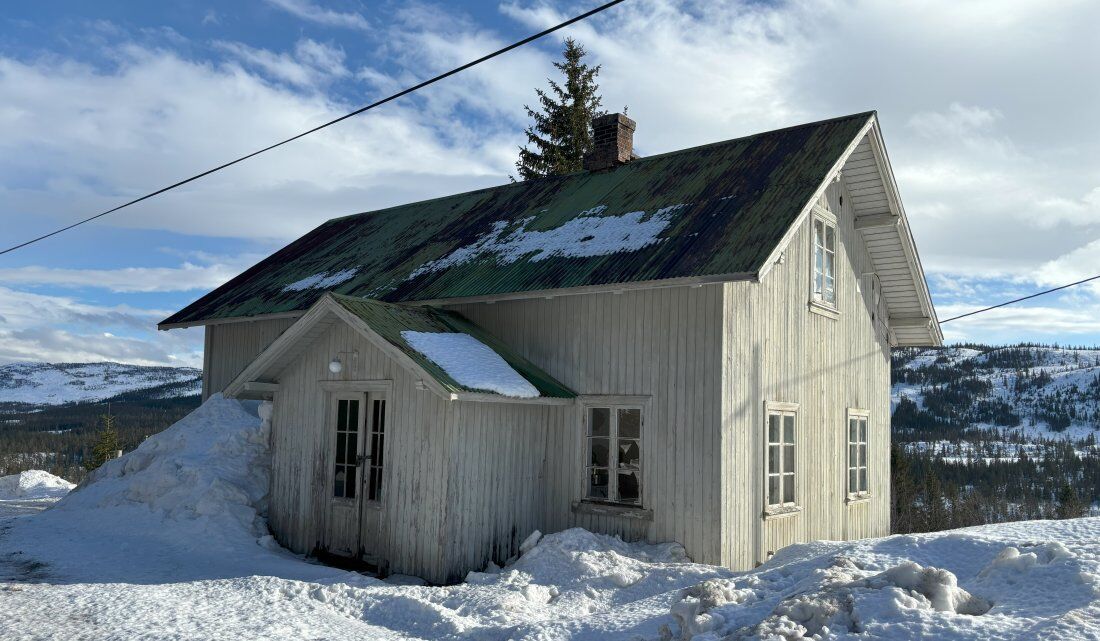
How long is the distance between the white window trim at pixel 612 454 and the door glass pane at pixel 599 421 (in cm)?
7

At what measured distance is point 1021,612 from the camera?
6.73 meters

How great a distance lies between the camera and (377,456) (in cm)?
1188

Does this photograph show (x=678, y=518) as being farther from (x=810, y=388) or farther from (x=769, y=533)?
(x=810, y=388)

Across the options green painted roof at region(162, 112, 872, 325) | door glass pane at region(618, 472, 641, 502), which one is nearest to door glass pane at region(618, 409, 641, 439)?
door glass pane at region(618, 472, 641, 502)

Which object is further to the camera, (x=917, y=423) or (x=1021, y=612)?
(x=917, y=423)

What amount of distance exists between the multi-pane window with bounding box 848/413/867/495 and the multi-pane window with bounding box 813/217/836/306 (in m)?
2.27

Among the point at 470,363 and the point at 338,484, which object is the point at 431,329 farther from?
the point at 338,484

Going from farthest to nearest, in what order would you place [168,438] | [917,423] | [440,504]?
[917,423]
[168,438]
[440,504]

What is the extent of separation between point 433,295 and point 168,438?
215 inches

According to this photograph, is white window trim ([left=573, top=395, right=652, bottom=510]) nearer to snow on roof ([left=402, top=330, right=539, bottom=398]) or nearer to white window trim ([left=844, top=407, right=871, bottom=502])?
snow on roof ([left=402, top=330, right=539, bottom=398])

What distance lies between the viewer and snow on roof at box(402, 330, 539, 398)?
11.3m

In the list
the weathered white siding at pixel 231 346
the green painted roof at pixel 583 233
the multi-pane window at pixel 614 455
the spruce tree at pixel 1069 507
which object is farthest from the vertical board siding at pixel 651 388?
the spruce tree at pixel 1069 507

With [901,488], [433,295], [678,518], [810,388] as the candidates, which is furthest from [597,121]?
[901,488]

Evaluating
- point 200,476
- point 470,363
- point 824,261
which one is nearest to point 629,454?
Result: point 470,363
